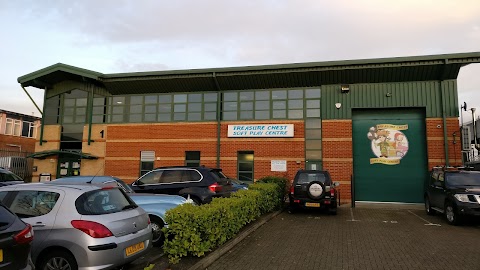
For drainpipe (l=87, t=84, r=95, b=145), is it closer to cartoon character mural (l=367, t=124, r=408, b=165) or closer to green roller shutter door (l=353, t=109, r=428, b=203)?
green roller shutter door (l=353, t=109, r=428, b=203)

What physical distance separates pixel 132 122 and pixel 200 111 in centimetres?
418

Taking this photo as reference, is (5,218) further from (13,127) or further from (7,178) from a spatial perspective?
(13,127)

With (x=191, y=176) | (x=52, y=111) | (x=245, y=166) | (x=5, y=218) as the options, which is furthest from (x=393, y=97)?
(x=52, y=111)

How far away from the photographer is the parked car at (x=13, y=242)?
3.54 metres

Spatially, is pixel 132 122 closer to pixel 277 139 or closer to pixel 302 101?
pixel 277 139

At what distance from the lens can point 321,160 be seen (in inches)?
682

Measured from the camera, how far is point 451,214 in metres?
10.8

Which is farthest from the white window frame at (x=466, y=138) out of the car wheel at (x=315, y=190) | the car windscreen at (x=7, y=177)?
the car windscreen at (x=7, y=177)

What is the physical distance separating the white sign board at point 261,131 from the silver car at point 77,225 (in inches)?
512

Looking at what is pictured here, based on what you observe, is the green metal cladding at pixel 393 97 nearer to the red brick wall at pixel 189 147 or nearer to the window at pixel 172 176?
the red brick wall at pixel 189 147

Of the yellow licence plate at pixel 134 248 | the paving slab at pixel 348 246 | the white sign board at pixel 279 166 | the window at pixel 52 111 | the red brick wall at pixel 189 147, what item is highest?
the window at pixel 52 111

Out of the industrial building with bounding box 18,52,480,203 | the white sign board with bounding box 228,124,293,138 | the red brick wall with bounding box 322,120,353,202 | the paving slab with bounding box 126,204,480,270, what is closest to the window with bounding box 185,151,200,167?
the industrial building with bounding box 18,52,480,203

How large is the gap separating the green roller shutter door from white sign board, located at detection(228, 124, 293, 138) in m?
3.50

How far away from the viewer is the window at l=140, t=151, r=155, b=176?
19.3m
